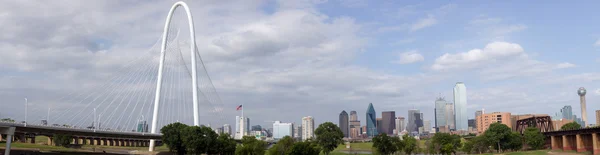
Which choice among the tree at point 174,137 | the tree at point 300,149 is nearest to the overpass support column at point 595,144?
the tree at point 300,149

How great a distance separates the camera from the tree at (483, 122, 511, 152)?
459 ft

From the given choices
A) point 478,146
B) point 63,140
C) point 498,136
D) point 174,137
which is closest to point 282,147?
point 174,137

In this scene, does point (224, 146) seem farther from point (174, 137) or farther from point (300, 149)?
point (300, 149)

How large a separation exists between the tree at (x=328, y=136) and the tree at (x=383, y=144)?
849 cm

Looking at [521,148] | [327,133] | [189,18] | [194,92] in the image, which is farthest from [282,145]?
[521,148]

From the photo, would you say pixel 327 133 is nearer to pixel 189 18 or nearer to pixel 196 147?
pixel 196 147

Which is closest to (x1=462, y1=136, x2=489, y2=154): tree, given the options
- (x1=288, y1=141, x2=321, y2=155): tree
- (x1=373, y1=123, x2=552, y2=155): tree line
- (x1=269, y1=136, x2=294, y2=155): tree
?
(x1=373, y1=123, x2=552, y2=155): tree line

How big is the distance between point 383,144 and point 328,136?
12651 mm

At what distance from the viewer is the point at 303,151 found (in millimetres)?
100375

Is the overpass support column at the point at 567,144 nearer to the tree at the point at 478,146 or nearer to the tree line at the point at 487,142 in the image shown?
the tree line at the point at 487,142

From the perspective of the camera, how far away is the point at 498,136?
458ft

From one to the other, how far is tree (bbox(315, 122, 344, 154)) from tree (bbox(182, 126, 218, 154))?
24.1m

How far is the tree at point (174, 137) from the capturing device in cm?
11681

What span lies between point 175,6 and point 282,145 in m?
39.2
